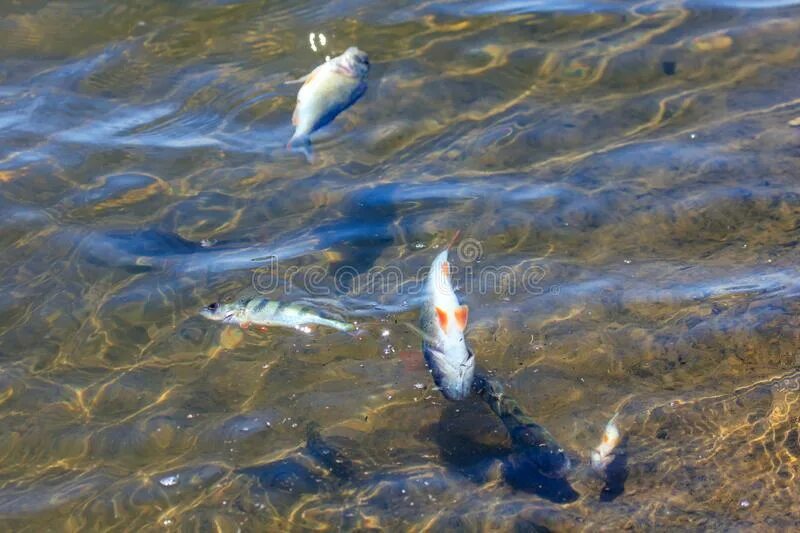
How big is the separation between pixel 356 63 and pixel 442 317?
292cm

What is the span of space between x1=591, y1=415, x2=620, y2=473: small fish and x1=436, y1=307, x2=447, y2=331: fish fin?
1150 mm

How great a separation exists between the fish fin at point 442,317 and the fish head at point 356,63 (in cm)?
273

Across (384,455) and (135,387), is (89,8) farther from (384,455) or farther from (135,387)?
(384,455)

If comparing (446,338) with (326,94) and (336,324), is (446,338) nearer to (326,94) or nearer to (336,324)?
(336,324)

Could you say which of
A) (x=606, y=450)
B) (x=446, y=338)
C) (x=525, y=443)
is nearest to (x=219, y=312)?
(x=446, y=338)

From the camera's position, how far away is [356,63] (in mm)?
6543

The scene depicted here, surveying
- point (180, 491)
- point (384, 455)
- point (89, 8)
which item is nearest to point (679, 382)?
point (384, 455)

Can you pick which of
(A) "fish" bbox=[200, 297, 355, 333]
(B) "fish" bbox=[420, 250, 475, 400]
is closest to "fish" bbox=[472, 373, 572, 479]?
(B) "fish" bbox=[420, 250, 475, 400]

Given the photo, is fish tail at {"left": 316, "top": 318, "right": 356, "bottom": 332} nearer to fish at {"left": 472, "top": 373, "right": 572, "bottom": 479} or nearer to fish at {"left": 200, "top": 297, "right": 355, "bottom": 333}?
fish at {"left": 200, "top": 297, "right": 355, "bottom": 333}

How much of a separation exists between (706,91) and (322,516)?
520cm

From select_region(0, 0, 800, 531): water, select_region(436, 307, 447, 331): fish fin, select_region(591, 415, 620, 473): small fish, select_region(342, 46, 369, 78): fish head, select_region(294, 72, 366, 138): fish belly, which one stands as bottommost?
select_region(591, 415, 620, 473): small fish

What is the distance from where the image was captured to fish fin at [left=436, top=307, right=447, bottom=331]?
14.0 ft

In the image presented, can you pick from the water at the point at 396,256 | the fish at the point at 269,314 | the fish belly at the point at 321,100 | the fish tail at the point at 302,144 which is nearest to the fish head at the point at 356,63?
the fish belly at the point at 321,100

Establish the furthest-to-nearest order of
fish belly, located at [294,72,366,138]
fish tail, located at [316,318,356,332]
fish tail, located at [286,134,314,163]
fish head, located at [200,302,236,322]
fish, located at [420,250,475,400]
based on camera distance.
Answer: fish tail, located at [286,134,314,163]
fish belly, located at [294,72,366,138]
fish head, located at [200,302,236,322]
fish tail, located at [316,318,356,332]
fish, located at [420,250,475,400]
